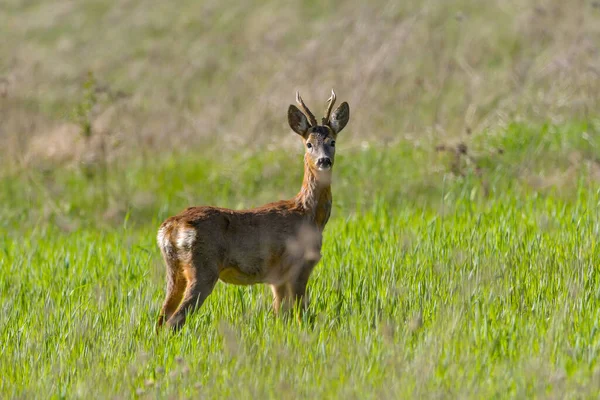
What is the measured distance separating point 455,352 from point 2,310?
9.83ft

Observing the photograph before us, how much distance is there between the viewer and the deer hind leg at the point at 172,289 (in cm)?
619

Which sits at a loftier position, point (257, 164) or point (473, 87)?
point (473, 87)

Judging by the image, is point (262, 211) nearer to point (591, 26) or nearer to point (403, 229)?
point (403, 229)

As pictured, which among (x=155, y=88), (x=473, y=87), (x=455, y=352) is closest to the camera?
(x=455, y=352)

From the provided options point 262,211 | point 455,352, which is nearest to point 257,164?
point 262,211

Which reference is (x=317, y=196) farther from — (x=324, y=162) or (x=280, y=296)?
(x=280, y=296)

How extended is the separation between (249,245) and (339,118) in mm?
1333

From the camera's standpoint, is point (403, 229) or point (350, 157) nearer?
point (403, 229)

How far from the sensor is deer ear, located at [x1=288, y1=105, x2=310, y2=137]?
6958 millimetres

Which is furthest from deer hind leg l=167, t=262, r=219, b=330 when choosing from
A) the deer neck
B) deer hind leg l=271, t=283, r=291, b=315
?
the deer neck

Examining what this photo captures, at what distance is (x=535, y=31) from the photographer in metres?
17.9

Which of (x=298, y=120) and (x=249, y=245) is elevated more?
(x=298, y=120)

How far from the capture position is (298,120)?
7.02 metres

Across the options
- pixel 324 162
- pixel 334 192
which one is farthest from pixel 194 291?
pixel 334 192
